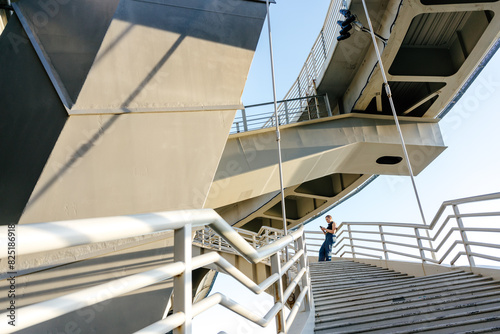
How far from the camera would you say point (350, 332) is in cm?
317

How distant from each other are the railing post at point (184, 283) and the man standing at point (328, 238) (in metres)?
8.07

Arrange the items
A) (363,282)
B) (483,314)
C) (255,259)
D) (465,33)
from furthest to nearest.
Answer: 1. (465,33)
2. (363,282)
3. (483,314)
4. (255,259)

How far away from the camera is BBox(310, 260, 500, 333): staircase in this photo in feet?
10.1

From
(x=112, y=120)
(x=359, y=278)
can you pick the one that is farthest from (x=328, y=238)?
(x=112, y=120)

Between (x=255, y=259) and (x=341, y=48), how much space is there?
29.2 ft

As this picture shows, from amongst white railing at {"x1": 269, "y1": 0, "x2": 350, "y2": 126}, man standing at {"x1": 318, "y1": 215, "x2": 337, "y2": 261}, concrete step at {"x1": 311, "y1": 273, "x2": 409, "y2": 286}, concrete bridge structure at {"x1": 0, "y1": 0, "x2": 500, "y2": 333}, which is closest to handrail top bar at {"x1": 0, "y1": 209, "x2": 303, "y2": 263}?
concrete bridge structure at {"x1": 0, "y1": 0, "x2": 500, "y2": 333}

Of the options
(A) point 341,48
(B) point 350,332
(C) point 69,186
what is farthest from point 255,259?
(A) point 341,48

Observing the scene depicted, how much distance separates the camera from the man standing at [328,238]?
29.3 ft

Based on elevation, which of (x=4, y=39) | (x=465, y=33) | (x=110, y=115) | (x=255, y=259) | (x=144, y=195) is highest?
(x=465, y=33)

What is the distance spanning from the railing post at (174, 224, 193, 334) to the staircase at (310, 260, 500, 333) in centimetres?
254

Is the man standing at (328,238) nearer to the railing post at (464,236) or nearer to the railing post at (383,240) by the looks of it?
the railing post at (383,240)

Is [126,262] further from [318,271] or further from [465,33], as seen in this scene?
[465,33]

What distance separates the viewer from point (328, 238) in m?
9.19

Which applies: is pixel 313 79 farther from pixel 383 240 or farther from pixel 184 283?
pixel 184 283
